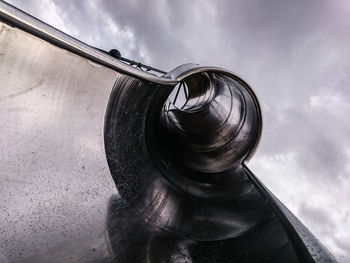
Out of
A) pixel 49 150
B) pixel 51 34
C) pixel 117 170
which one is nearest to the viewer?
pixel 51 34

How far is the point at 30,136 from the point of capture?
1215mm

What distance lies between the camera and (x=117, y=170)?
1.89m

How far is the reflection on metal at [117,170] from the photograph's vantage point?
1.15 metres

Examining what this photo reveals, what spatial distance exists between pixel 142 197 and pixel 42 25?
58.4 inches

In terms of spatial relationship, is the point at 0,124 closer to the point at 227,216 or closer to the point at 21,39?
the point at 21,39

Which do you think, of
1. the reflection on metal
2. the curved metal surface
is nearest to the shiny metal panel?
the reflection on metal

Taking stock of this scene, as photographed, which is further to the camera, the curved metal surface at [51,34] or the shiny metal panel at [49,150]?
the shiny metal panel at [49,150]

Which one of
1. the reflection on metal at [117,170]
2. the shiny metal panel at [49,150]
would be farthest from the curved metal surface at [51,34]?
the shiny metal panel at [49,150]

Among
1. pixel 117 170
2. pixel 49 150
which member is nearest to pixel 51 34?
pixel 49 150

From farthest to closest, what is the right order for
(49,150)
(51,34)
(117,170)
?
(117,170)
(49,150)
(51,34)

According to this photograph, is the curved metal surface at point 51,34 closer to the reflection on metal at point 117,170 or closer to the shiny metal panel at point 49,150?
the reflection on metal at point 117,170

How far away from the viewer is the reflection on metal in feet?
3.76

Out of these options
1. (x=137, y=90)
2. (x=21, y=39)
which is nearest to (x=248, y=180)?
(x=137, y=90)

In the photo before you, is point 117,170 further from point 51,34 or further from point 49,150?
point 51,34
